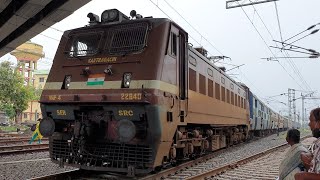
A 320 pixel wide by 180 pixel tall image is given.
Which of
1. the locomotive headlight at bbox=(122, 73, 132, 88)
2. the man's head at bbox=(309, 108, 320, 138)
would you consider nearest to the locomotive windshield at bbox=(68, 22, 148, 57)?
the locomotive headlight at bbox=(122, 73, 132, 88)

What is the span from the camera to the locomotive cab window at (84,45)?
8359 millimetres

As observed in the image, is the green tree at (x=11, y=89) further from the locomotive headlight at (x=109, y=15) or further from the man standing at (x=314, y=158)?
the man standing at (x=314, y=158)

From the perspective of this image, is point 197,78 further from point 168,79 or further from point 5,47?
point 5,47

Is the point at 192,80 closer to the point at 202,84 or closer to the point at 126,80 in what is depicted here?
the point at 202,84

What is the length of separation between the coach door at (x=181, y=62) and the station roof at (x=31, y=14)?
4.13 m

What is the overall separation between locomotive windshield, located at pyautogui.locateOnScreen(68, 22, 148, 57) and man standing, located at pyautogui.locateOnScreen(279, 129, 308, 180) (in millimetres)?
4191

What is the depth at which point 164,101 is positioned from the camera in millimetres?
7414

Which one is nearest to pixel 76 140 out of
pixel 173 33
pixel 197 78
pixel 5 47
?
pixel 173 33

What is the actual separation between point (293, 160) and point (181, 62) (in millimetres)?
4896

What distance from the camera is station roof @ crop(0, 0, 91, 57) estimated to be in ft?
38.7

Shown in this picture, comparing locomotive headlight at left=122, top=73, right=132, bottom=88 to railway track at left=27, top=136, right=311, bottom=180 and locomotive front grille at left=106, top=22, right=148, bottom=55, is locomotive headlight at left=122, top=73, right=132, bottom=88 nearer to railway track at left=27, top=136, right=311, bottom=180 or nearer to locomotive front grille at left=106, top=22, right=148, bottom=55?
locomotive front grille at left=106, top=22, right=148, bottom=55

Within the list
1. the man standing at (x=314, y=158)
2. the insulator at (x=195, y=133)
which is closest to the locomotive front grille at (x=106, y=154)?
the insulator at (x=195, y=133)

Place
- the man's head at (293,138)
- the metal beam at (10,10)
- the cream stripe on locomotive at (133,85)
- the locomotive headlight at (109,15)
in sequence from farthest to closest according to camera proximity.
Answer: the metal beam at (10,10) → the locomotive headlight at (109,15) → the cream stripe on locomotive at (133,85) → the man's head at (293,138)

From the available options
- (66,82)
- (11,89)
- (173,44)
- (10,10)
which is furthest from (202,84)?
(11,89)
